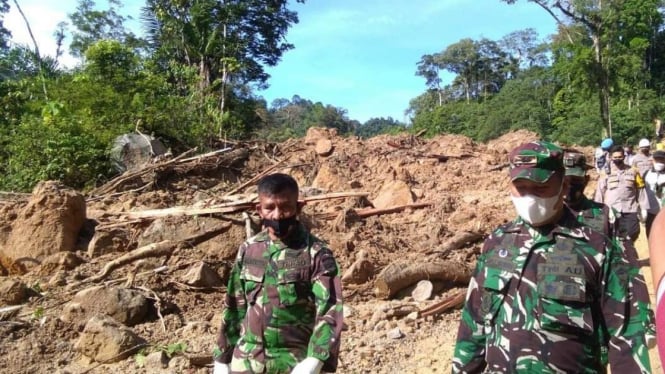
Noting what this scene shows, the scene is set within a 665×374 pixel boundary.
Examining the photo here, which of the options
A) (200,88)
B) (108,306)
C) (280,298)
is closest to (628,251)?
(280,298)

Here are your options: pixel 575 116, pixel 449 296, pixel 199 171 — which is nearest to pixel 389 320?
pixel 449 296

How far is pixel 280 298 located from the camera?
2.58 metres

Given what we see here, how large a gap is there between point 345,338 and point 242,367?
3053 millimetres

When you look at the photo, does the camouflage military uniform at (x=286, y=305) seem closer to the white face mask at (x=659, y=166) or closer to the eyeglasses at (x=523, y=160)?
the eyeglasses at (x=523, y=160)

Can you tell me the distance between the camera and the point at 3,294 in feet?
20.1

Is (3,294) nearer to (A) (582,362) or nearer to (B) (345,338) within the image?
(B) (345,338)

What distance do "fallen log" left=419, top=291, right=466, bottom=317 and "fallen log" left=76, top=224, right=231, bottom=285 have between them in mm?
2670

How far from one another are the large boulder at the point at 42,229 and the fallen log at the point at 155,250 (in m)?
1.10

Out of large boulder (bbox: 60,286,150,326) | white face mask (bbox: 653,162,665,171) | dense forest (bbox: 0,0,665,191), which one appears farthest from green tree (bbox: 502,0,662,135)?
large boulder (bbox: 60,286,150,326)

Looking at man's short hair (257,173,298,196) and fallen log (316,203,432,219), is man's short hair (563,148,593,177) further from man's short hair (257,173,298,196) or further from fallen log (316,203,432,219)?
fallen log (316,203,432,219)

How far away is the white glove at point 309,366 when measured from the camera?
92.6 inches

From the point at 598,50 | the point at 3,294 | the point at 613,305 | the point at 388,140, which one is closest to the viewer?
the point at 613,305

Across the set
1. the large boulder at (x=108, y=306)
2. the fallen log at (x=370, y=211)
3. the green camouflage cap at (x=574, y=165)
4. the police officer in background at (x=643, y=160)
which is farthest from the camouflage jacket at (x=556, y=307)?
the fallen log at (x=370, y=211)

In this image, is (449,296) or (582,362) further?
(449,296)
